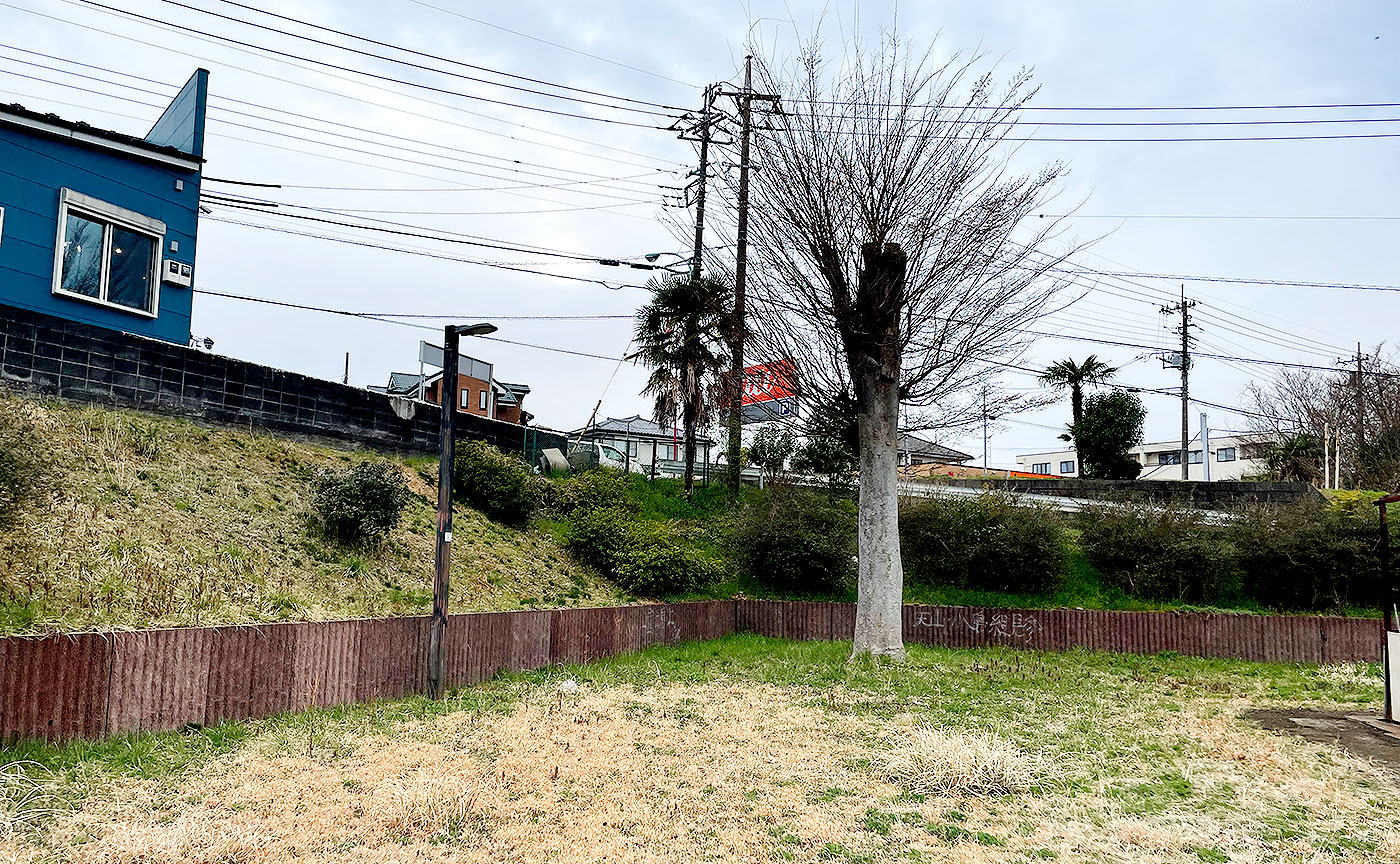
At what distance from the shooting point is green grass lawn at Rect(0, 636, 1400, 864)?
22.1 feet

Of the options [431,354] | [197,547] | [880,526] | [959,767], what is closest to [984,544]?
[880,526]

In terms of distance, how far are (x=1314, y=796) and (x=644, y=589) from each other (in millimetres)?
13291

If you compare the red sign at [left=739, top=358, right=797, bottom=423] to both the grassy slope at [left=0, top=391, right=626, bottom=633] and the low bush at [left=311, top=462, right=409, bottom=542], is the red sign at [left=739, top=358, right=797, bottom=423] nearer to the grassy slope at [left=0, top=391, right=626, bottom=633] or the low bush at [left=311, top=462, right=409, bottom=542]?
the grassy slope at [left=0, top=391, right=626, bottom=633]

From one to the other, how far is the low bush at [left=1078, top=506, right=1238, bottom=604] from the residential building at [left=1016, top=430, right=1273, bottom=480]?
66.5 feet

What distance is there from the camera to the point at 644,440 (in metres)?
41.3

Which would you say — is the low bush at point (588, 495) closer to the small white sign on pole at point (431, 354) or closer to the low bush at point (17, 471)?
the small white sign on pole at point (431, 354)

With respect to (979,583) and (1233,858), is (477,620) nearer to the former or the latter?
(1233,858)

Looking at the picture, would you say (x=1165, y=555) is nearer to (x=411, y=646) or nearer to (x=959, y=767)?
(x=959, y=767)

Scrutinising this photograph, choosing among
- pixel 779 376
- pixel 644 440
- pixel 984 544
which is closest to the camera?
pixel 779 376

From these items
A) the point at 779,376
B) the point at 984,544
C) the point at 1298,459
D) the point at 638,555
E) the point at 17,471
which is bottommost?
the point at 638,555

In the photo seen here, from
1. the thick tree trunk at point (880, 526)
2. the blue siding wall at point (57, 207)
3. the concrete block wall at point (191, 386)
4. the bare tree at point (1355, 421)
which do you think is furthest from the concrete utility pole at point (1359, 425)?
the blue siding wall at point (57, 207)

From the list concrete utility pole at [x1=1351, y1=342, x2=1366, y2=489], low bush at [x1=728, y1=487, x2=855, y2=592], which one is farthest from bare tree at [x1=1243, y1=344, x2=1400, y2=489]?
low bush at [x1=728, y1=487, x2=855, y2=592]

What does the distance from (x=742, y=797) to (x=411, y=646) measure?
19.8 feet

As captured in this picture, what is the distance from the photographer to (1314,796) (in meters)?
8.20
